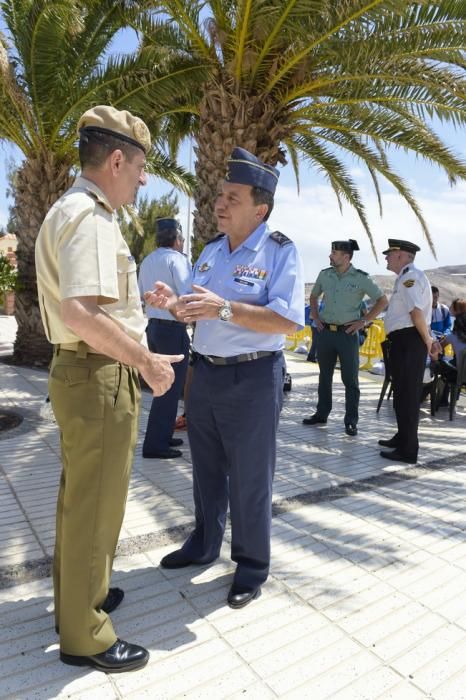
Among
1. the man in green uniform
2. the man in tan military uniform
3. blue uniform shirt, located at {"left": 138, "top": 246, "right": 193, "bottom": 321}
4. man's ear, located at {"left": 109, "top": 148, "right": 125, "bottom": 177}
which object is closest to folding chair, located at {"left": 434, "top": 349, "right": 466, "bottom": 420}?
the man in green uniform

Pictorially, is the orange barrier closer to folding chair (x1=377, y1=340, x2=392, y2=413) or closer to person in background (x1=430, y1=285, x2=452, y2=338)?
person in background (x1=430, y1=285, x2=452, y2=338)

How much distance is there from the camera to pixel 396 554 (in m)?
2.89

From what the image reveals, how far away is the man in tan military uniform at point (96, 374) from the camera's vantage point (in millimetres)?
1721

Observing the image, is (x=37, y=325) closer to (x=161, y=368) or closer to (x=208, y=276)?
(x=208, y=276)

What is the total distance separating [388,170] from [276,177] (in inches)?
240

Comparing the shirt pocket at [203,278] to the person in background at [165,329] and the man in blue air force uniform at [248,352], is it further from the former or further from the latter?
the person in background at [165,329]

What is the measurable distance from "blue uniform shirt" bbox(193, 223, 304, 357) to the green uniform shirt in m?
2.99

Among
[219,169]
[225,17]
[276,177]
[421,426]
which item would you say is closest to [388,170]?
[219,169]

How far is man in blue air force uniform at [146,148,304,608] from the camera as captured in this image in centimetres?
235

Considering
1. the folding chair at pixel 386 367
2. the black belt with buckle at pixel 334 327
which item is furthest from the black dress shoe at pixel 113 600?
the black belt with buckle at pixel 334 327

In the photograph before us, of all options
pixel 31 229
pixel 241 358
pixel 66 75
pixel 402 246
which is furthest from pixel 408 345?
pixel 31 229

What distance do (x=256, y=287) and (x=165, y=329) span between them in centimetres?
220

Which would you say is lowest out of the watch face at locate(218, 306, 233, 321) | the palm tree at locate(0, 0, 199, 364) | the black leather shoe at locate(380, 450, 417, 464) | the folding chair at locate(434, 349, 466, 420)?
the black leather shoe at locate(380, 450, 417, 464)

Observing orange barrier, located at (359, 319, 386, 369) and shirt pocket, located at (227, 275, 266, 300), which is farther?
orange barrier, located at (359, 319, 386, 369)
